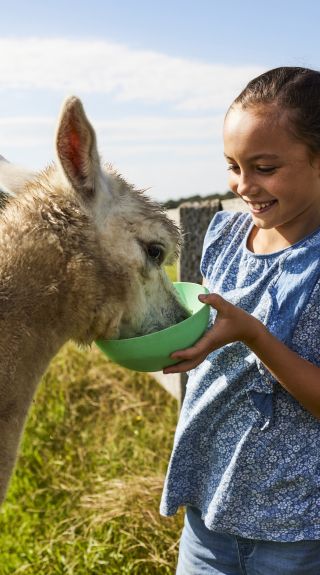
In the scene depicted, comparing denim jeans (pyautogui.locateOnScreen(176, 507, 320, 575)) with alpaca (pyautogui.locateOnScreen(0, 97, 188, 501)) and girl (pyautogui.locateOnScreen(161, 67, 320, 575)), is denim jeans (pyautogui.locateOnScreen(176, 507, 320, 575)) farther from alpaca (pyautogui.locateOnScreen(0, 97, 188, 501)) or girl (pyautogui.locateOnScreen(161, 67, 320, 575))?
alpaca (pyautogui.locateOnScreen(0, 97, 188, 501))

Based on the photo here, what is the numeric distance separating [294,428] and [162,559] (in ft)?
5.55

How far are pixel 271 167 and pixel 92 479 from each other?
2893 millimetres

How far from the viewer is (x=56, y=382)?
6.68 meters

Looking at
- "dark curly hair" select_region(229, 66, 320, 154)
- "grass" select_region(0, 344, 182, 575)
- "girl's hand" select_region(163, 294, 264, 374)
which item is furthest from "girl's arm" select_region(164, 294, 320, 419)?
"grass" select_region(0, 344, 182, 575)

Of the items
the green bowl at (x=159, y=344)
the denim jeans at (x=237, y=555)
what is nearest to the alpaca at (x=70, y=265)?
the green bowl at (x=159, y=344)

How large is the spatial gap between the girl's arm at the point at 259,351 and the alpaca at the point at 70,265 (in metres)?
0.32

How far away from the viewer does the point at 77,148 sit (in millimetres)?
2604

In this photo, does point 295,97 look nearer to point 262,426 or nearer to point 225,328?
point 225,328

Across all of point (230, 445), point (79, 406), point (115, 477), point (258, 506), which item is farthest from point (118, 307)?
point (79, 406)

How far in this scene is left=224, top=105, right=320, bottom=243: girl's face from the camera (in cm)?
265

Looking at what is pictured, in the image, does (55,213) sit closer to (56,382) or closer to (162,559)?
(162,559)

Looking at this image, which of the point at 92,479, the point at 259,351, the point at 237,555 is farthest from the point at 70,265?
the point at 92,479

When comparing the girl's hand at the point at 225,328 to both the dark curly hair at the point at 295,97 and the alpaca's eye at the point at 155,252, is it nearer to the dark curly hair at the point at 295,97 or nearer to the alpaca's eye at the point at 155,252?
the alpaca's eye at the point at 155,252

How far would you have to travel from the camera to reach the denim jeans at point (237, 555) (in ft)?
8.71
